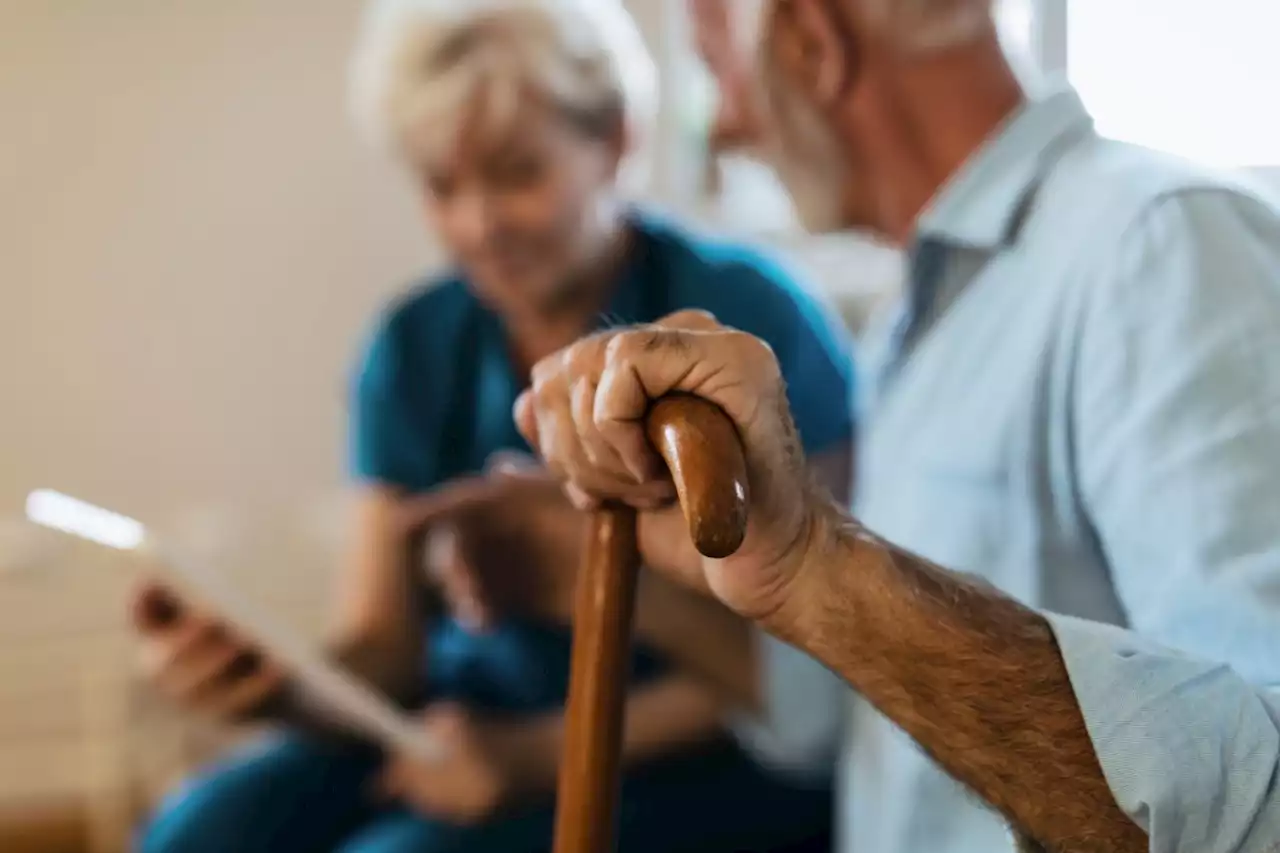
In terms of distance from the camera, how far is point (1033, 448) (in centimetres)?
67

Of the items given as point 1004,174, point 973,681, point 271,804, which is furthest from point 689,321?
point 271,804

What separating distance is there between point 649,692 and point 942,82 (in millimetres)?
571

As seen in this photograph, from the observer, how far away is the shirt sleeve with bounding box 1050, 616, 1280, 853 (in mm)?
470

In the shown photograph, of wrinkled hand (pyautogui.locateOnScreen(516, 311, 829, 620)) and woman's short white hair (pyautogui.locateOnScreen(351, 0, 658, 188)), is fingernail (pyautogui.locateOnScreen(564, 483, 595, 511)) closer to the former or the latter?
wrinkled hand (pyautogui.locateOnScreen(516, 311, 829, 620))

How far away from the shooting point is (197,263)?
5.69 ft

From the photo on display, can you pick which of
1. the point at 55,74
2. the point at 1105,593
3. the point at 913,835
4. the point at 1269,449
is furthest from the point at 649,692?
the point at 55,74

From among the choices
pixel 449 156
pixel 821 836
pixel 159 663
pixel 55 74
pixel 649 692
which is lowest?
pixel 821 836

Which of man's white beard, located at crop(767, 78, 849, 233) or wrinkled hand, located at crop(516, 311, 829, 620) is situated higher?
man's white beard, located at crop(767, 78, 849, 233)

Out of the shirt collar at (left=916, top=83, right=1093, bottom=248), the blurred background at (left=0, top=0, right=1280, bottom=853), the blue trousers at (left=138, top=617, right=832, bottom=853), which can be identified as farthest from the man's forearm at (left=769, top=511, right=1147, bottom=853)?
the blurred background at (left=0, top=0, right=1280, bottom=853)

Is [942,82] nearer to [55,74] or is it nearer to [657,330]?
[657,330]

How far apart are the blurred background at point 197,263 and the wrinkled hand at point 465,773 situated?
708 millimetres

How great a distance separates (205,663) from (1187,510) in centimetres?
79

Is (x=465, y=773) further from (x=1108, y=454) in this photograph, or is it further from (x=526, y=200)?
(x=1108, y=454)

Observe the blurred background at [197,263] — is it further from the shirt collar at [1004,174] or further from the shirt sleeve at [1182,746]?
the shirt sleeve at [1182,746]
